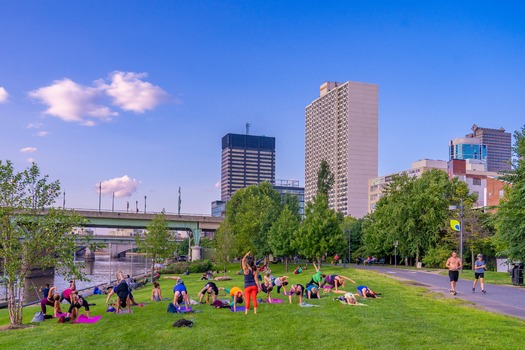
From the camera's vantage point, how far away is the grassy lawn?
12914mm

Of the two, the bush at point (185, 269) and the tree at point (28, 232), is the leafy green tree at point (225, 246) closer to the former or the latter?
the bush at point (185, 269)

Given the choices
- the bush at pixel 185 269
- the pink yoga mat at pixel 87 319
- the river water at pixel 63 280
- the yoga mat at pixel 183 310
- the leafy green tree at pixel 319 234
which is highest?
the leafy green tree at pixel 319 234

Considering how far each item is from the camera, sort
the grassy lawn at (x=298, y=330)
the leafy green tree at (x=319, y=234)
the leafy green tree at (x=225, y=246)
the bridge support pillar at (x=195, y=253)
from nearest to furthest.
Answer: the grassy lawn at (x=298, y=330) < the leafy green tree at (x=319, y=234) < the leafy green tree at (x=225, y=246) < the bridge support pillar at (x=195, y=253)

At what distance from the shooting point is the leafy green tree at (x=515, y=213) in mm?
29297

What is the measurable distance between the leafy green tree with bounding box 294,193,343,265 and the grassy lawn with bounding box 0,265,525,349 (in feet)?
99.3

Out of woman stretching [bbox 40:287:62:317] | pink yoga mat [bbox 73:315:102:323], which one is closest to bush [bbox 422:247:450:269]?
woman stretching [bbox 40:287:62:317]

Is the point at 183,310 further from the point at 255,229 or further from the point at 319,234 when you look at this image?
the point at 255,229

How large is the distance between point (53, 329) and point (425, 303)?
43.0ft

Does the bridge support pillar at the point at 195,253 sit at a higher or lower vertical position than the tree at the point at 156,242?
lower

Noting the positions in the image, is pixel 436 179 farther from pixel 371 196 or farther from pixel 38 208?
pixel 371 196

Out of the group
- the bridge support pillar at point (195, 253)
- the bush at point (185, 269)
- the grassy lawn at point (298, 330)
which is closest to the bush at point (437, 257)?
the bush at point (185, 269)

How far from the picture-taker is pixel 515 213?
29719mm

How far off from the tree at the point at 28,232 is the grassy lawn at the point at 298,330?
6.46 ft

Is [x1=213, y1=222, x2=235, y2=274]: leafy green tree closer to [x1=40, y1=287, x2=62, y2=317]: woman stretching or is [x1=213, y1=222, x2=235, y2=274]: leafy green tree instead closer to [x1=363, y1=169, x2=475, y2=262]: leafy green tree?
[x1=363, y1=169, x2=475, y2=262]: leafy green tree
